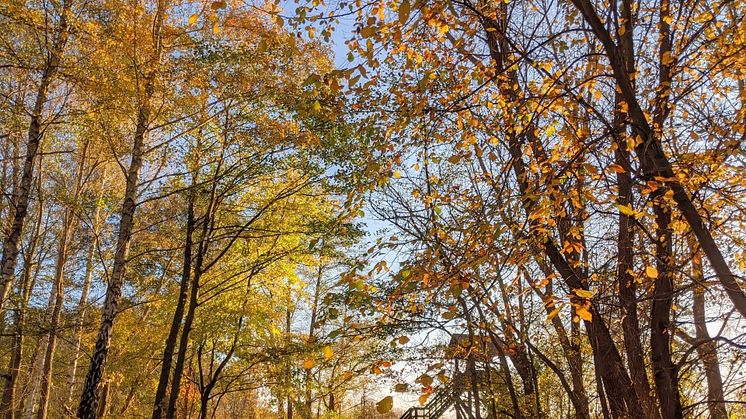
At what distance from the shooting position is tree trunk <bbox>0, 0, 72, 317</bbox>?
20.7ft

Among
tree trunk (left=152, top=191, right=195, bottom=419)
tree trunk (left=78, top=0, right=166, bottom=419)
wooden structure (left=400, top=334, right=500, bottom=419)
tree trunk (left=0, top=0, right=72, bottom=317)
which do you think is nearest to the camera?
tree trunk (left=78, top=0, right=166, bottom=419)

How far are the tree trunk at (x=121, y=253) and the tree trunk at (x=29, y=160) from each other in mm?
1150

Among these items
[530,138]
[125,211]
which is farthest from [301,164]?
[530,138]

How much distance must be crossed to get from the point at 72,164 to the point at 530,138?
1370cm

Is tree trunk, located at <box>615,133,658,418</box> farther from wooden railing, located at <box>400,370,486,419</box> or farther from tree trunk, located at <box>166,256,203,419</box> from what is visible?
tree trunk, located at <box>166,256,203,419</box>

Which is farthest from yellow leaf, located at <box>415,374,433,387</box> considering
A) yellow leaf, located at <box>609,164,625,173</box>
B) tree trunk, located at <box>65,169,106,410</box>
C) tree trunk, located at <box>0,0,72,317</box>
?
tree trunk, located at <box>65,169,106,410</box>

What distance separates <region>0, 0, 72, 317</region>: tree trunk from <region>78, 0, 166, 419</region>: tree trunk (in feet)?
3.77

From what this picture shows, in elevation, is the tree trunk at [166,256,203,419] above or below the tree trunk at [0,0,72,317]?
below

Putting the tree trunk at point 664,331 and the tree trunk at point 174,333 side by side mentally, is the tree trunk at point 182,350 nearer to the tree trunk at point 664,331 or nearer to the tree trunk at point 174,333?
the tree trunk at point 174,333

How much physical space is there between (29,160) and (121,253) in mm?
1767

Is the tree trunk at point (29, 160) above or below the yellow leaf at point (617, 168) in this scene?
above

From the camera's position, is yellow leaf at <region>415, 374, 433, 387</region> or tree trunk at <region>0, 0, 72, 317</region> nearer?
yellow leaf at <region>415, 374, 433, 387</region>

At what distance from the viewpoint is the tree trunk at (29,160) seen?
6297 millimetres

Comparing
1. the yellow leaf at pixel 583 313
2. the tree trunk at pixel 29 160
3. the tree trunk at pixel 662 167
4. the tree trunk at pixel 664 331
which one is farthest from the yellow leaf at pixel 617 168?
the tree trunk at pixel 29 160
